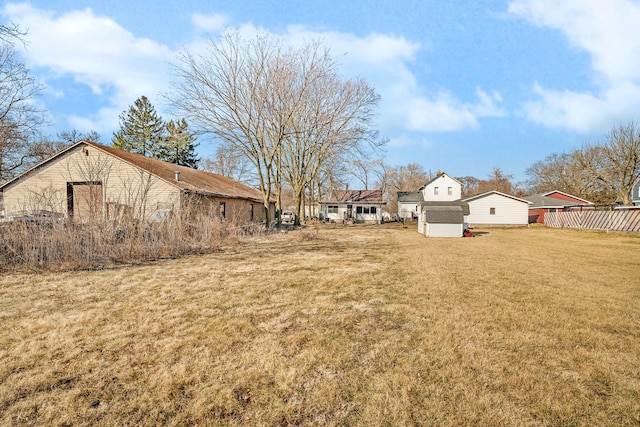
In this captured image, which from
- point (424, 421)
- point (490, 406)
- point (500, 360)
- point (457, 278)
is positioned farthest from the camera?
point (457, 278)

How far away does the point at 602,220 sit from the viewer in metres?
21.6

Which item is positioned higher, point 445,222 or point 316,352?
point 445,222

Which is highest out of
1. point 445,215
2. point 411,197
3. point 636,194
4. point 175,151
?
point 175,151

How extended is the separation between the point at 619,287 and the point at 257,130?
1860cm

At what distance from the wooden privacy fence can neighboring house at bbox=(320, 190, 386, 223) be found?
17.8 meters

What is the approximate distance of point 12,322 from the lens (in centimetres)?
405

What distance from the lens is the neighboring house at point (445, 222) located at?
60.2ft

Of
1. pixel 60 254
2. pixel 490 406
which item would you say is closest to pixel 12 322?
pixel 60 254

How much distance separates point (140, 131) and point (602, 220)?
46890 millimetres

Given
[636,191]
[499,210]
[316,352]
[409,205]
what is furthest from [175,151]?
[636,191]

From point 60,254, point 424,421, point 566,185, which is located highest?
point 566,185

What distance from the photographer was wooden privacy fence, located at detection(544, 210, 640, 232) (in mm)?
19312

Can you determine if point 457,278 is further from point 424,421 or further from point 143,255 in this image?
point 143,255

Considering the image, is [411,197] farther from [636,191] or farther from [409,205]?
[636,191]
